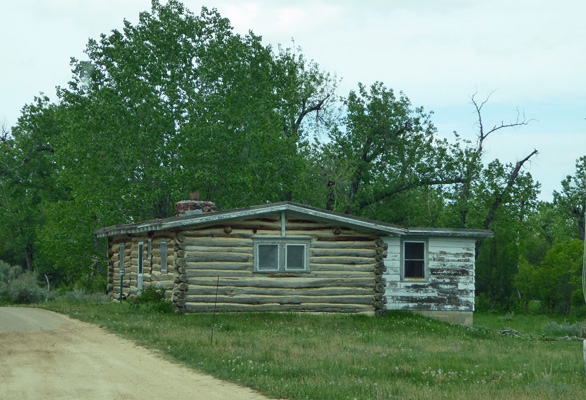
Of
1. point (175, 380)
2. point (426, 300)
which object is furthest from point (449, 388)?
point (426, 300)

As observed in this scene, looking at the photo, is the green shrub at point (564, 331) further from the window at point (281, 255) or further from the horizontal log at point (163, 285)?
the horizontal log at point (163, 285)

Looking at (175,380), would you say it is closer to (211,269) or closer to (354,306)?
(211,269)

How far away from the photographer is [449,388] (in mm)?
11914

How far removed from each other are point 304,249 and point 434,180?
82.1 feet

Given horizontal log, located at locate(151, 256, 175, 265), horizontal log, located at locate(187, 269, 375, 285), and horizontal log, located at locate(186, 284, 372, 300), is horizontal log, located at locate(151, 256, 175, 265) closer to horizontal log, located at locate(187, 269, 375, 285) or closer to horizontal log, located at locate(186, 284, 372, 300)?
horizontal log, located at locate(187, 269, 375, 285)

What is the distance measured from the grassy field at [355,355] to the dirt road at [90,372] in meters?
0.61

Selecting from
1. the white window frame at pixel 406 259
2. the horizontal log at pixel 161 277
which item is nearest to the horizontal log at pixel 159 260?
the horizontal log at pixel 161 277

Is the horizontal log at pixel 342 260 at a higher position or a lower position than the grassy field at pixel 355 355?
higher

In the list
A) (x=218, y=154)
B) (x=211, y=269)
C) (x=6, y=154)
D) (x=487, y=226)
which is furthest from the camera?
(x=6, y=154)

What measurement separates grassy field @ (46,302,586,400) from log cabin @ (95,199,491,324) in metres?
1.11

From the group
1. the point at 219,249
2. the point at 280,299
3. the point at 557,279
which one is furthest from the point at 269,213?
the point at 557,279

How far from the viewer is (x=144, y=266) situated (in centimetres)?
2823

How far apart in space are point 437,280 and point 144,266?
36.5 feet

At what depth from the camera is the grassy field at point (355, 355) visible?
1167 centimetres
